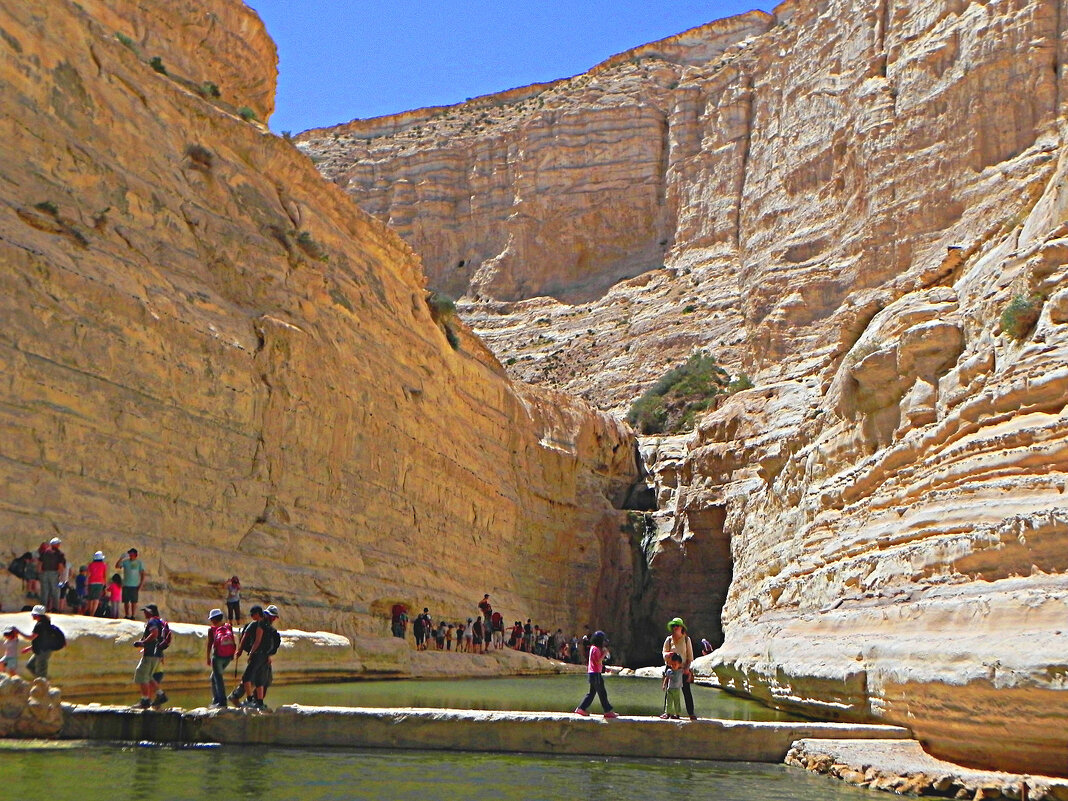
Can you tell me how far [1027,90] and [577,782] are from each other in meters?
41.2

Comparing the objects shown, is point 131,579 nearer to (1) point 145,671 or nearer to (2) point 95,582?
(2) point 95,582

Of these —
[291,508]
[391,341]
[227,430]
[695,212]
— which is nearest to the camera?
[227,430]

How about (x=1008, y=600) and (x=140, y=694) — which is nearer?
(x=1008, y=600)

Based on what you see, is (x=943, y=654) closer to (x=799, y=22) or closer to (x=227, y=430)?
(x=227, y=430)

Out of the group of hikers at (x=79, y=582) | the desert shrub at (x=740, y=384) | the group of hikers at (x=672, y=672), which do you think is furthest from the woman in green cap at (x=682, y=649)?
the desert shrub at (x=740, y=384)

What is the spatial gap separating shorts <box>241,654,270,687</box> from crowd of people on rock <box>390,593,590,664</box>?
12579 mm

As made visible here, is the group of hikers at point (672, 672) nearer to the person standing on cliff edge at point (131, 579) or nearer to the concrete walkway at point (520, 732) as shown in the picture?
the concrete walkway at point (520, 732)

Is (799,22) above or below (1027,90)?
above

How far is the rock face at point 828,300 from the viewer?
35.6 ft

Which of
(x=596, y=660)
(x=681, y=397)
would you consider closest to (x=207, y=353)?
(x=596, y=660)

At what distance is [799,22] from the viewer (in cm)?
6044

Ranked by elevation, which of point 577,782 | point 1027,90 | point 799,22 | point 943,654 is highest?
point 799,22

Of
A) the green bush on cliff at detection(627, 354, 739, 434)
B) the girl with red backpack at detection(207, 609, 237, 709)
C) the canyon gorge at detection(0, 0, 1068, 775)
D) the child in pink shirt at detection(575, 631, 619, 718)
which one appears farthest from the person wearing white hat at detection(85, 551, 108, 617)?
the green bush on cliff at detection(627, 354, 739, 434)

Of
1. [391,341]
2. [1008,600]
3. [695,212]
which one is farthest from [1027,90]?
[1008,600]
